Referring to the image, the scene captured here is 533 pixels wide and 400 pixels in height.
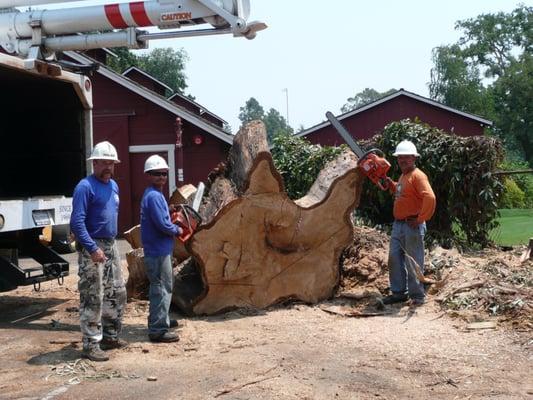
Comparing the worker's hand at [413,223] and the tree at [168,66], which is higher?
the tree at [168,66]

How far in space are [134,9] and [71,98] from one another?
5.75 feet

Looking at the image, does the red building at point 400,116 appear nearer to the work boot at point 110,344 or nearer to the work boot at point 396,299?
the work boot at point 396,299

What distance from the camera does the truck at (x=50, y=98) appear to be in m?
7.63

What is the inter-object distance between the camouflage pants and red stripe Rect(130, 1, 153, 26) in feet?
9.88

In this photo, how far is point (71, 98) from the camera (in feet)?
29.1

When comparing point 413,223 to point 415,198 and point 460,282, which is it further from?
point 460,282

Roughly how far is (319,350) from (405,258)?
83.9 inches

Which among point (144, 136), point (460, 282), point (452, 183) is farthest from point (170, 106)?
point (460, 282)

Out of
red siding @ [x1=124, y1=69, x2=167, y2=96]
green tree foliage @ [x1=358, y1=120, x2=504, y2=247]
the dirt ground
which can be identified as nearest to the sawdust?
the dirt ground

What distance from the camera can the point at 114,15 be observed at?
787cm

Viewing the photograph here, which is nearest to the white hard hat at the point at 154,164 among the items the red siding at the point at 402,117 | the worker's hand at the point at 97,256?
the worker's hand at the point at 97,256

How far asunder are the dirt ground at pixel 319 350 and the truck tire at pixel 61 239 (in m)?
0.74

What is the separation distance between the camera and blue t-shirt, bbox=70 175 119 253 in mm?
5773

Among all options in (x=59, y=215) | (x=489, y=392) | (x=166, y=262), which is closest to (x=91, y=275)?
(x=166, y=262)
